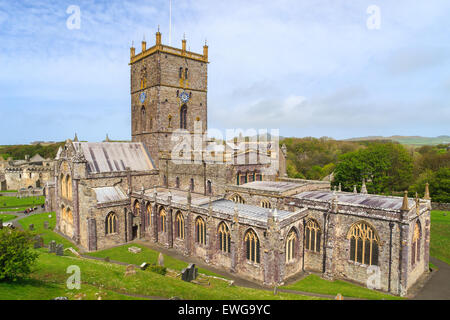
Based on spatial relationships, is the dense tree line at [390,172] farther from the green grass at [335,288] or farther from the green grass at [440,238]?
the green grass at [335,288]

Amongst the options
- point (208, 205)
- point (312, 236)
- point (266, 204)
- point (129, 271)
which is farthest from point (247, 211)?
point (129, 271)

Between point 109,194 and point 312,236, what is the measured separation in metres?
24.6

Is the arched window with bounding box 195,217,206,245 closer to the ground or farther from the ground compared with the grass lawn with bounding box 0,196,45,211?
farther from the ground

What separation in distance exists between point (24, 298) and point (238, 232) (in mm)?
15967

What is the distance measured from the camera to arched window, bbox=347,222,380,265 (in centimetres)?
2320

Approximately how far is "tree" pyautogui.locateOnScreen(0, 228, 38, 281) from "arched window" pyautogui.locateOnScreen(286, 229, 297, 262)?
1934cm

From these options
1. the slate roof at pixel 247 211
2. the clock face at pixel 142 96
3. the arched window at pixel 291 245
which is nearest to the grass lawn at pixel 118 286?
the arched window at pixel 291 245

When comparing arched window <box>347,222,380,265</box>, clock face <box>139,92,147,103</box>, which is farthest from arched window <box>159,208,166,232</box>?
arched window <box>347,222,380,265</box>

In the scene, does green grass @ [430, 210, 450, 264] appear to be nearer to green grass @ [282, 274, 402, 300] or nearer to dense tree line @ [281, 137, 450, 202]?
dense tree line @ [281, 137, 450, 202]

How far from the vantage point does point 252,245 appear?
2456 cm

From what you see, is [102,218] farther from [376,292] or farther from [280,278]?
[376,292]

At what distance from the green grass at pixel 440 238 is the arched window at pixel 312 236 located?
14.7m

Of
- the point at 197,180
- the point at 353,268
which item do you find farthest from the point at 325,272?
the point at 197,180

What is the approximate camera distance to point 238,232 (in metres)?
25.2
